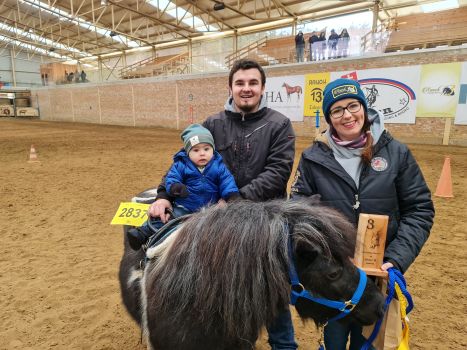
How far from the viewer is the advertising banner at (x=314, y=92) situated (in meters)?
12.5

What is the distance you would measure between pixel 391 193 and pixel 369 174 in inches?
5.4

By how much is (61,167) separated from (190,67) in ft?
43.4

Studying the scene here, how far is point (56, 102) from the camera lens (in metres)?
28.3

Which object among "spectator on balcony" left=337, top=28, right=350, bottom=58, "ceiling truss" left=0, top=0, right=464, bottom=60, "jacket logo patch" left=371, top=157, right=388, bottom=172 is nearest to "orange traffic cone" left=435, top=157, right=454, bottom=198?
"jacket logo patch" left=371, top=157, right=388, bottom=172

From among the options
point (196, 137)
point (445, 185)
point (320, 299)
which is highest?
point (196, 137)

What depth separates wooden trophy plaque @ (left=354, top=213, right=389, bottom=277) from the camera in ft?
4.09

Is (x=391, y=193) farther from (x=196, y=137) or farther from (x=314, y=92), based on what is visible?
(x=314, y=92)

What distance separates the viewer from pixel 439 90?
33.1 ft

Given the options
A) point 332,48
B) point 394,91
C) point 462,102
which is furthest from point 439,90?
point 332,48

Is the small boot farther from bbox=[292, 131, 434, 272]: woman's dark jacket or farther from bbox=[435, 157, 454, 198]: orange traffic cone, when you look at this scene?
bbox=[435, 157, 454, 198]: orange traffic cone

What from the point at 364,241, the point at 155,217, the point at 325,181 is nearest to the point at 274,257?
the point at 364,241

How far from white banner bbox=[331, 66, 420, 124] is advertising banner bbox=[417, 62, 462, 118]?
0.75 feet

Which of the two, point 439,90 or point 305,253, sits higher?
point 439,90

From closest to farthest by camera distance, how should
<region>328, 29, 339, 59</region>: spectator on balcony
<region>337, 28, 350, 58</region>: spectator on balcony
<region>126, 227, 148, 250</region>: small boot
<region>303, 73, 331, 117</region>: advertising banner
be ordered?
<region>126, 227, 148, 250</region>: small boot < <region>337, 28, 350, 58</region>: spectator on balcony < <region>303, 73, 331, 117</region>: advertising banner < <region>328, 29, 339, 59</region>: spectator on balcony
